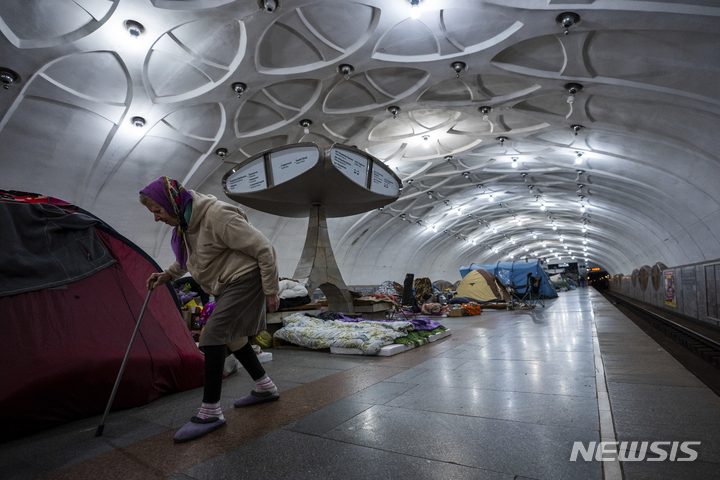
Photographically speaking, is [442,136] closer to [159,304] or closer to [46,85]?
[46,85]

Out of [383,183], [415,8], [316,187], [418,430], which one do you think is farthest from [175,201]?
[415,8]

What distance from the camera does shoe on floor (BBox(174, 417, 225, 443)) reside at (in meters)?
2.24

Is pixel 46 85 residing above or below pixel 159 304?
above

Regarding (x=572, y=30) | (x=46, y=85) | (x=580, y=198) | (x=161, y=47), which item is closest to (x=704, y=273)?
(x=572, y=30)

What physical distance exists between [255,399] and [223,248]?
122cm

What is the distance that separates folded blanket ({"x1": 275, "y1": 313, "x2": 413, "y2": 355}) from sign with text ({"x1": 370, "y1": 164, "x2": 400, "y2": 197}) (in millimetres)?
3478

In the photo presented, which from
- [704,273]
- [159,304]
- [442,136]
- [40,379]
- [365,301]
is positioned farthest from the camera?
[442,136]

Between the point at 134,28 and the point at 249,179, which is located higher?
the point at 134,28

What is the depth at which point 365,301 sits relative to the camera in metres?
8.87

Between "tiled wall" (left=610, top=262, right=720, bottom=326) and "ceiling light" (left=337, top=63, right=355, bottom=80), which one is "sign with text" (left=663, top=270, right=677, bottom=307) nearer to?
"tiled wall" (left=610, top=262, right=720, bottom=326)

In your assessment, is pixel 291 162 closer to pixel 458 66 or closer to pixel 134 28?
pixel 134 28

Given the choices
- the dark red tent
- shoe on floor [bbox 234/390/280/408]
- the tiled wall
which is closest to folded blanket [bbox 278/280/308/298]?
the dark red tent

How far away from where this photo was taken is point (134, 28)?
893 centimetres

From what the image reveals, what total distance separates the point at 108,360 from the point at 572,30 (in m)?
11.5
